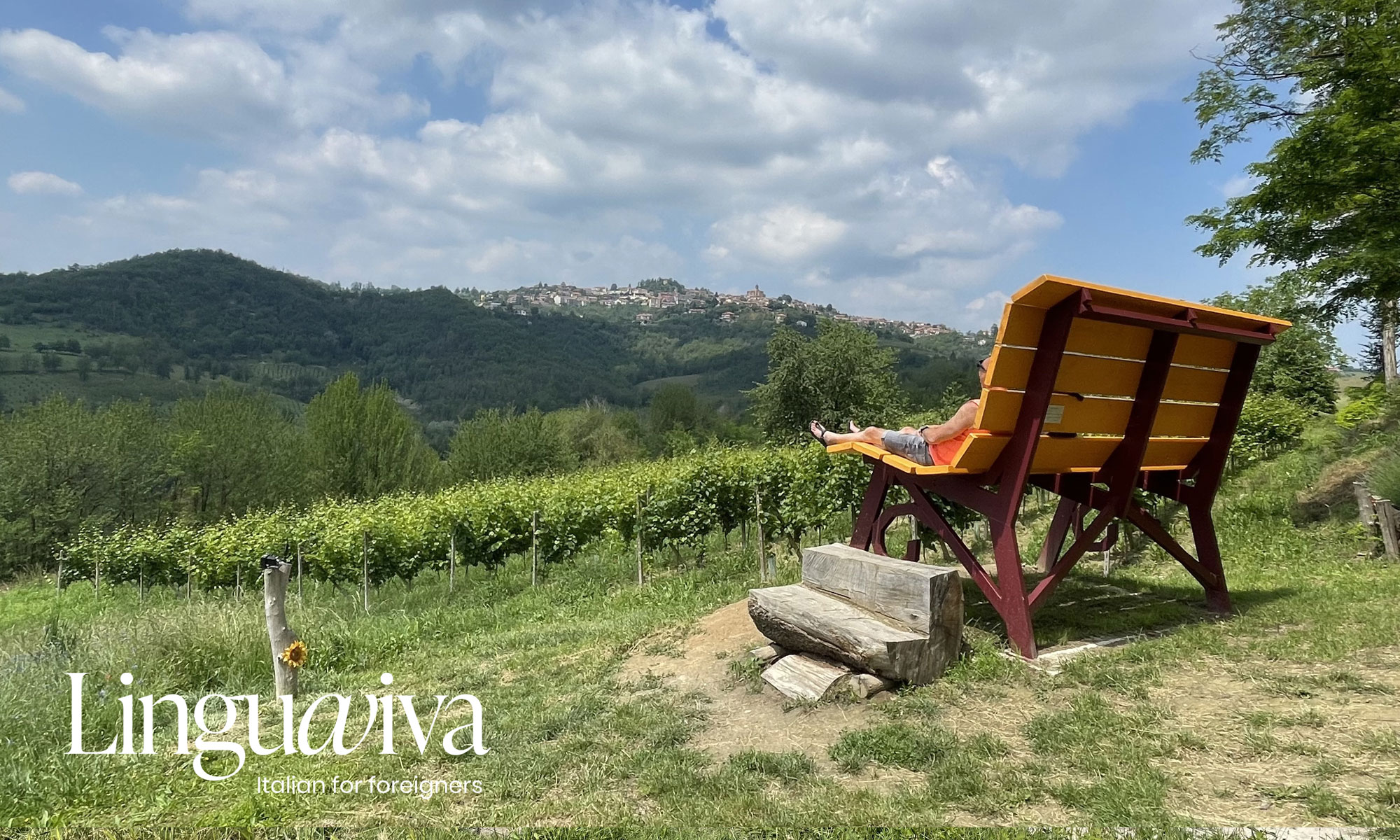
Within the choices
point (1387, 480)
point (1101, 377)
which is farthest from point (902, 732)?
point (1387, 480)

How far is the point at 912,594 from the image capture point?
4.81 m

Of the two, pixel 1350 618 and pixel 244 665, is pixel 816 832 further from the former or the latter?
pixel 244 665

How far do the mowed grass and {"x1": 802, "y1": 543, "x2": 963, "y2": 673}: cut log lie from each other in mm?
276

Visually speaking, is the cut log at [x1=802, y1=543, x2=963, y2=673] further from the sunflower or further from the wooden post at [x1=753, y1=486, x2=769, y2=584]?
the wooden post at [x1=753, y1=486, x2=769, y2=584]

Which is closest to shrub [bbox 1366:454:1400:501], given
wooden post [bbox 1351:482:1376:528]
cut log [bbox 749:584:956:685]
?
wooden post [bbox 1351:482:1376:528]

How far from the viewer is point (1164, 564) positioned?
25.9ft

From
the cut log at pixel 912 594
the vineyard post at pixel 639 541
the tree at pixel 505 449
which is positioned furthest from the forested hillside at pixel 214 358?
the cut log at pixel 912 594

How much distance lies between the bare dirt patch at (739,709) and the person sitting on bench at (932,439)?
178cm

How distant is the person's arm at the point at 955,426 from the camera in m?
5.12

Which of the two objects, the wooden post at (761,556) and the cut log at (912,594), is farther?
the wooden post at (761,556)

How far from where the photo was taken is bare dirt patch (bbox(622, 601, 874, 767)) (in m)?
4.18

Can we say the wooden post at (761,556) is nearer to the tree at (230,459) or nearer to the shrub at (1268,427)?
the shrub at (1268,427)

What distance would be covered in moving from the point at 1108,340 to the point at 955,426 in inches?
42.9

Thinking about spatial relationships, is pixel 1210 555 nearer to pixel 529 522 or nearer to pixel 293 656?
pixel 293 656
